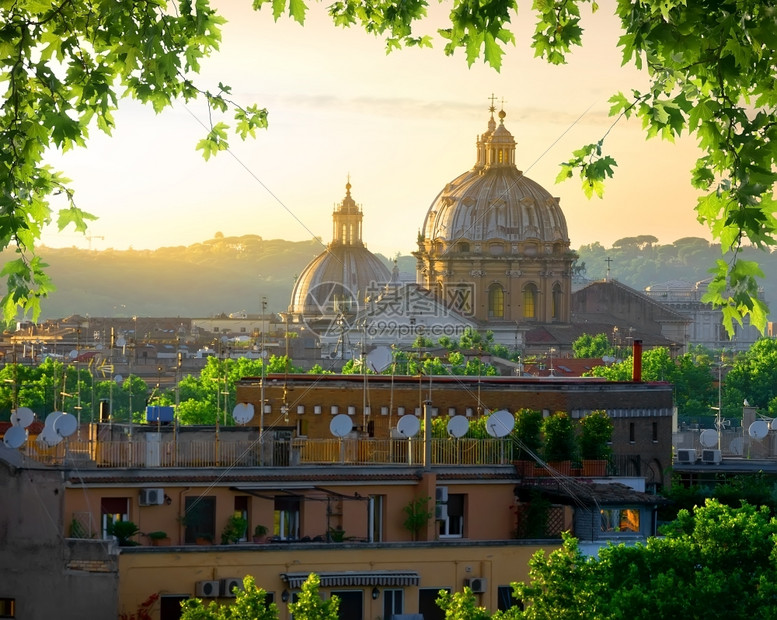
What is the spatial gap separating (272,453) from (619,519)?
18.4ft

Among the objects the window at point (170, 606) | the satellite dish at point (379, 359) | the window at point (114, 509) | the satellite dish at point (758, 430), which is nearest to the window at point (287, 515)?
→ the window at point (114, 509)

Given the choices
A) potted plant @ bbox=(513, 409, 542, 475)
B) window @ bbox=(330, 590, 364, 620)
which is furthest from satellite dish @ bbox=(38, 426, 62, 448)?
potted plant @ bbox=(513, 409, 542, 475)

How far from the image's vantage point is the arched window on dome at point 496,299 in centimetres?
15038

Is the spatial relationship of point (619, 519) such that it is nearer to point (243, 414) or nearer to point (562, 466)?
point (562, 466)

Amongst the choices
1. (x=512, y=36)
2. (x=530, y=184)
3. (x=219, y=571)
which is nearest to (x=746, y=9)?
(x=512, y=36)

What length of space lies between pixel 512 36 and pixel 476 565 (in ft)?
62.2

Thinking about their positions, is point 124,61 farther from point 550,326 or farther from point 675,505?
point 550,326

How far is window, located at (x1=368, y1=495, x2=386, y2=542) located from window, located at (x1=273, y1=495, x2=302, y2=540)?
1.23m

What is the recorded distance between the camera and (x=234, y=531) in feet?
100

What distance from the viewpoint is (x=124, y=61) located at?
1196 centimetres

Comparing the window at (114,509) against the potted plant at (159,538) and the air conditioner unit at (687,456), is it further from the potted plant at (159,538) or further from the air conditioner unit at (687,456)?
the air conditioner unit at (687,456)

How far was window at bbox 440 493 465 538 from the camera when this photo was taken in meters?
32.8

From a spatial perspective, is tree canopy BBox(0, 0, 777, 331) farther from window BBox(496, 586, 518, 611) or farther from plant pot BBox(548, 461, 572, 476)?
plant pot BBox(548, 461, 572, 476)

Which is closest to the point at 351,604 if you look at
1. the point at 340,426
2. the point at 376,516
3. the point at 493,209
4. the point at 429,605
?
the point at 429,605
